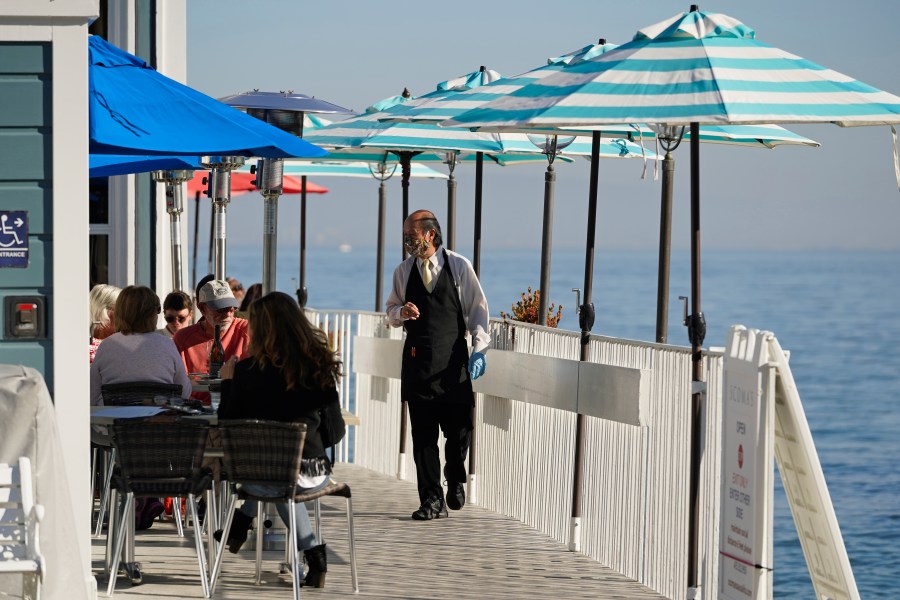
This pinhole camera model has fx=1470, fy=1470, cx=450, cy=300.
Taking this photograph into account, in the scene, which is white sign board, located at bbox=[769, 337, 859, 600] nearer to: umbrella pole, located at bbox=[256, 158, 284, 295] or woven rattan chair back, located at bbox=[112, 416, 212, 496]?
woven rattan chair back, located at bbox=[112, 416, 212, 496]

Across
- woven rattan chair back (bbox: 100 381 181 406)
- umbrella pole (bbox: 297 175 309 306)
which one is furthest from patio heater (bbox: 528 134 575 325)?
umbrella pole (bbox: 297 175 309 306)

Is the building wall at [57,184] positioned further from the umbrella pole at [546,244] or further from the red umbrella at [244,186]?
the red umbrella at [244,186]

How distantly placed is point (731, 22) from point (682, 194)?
121 m

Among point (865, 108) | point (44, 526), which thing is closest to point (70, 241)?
point (44, 526)

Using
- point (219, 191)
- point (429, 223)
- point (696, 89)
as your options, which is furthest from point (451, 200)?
point (696, 89)

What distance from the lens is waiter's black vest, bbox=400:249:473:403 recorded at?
28.7 ft

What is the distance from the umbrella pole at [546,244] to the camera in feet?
31.6

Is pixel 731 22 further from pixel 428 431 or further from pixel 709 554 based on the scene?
pixel 428 431

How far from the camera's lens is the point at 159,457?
Answer: 650 centimetres

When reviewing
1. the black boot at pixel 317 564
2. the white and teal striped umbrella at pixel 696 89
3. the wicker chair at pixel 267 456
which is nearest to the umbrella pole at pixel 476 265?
the black boot at pixel 317 564

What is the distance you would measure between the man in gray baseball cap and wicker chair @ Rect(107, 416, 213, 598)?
4.92 feet

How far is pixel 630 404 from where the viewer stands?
7.22m

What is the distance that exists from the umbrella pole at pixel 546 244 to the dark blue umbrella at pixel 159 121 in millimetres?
2898

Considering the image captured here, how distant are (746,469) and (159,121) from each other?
3036mm
